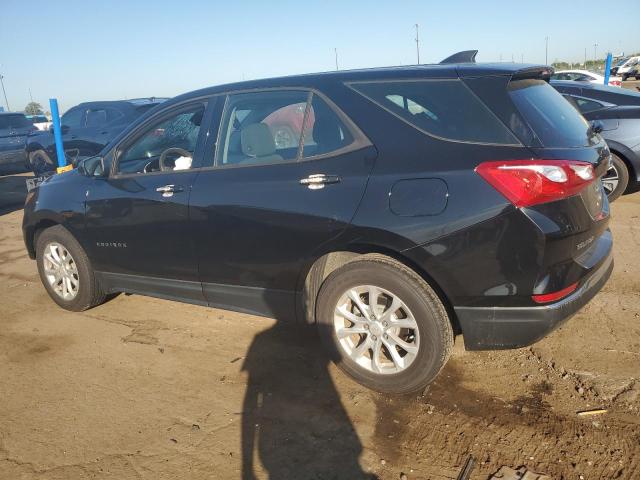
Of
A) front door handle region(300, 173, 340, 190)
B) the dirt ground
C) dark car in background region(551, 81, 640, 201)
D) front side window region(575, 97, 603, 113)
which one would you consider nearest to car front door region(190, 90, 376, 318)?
front door handle region(300, 173, 340, 190)

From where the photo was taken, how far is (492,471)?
2.34 metres

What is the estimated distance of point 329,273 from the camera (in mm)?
3146

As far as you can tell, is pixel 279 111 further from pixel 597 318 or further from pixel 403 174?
pixel 597 318

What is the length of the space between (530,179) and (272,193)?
4.73ft

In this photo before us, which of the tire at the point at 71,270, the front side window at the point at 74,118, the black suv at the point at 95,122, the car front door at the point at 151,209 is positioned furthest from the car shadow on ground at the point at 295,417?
the front side window at the point at 74,118

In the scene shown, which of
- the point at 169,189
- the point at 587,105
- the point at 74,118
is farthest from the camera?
the point at 74,118

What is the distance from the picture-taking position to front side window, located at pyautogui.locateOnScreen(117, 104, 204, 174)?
150 inches

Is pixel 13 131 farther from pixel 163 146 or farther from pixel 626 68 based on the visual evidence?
pixel 626 68

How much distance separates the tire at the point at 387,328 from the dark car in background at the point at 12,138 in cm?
1315

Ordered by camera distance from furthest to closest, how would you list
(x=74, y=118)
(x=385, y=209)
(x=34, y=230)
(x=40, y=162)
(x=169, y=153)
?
(x=40, y=162) → (x=74, y=118) → (x=34, y=230) → (x=169, y=153) → (x=385, y=209)

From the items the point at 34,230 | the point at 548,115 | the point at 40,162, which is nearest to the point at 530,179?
the point at 548,115

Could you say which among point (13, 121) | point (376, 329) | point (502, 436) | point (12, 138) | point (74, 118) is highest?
point (13, 121)

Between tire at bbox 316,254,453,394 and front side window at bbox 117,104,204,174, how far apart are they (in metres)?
1.56

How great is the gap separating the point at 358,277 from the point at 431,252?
0.46 m
